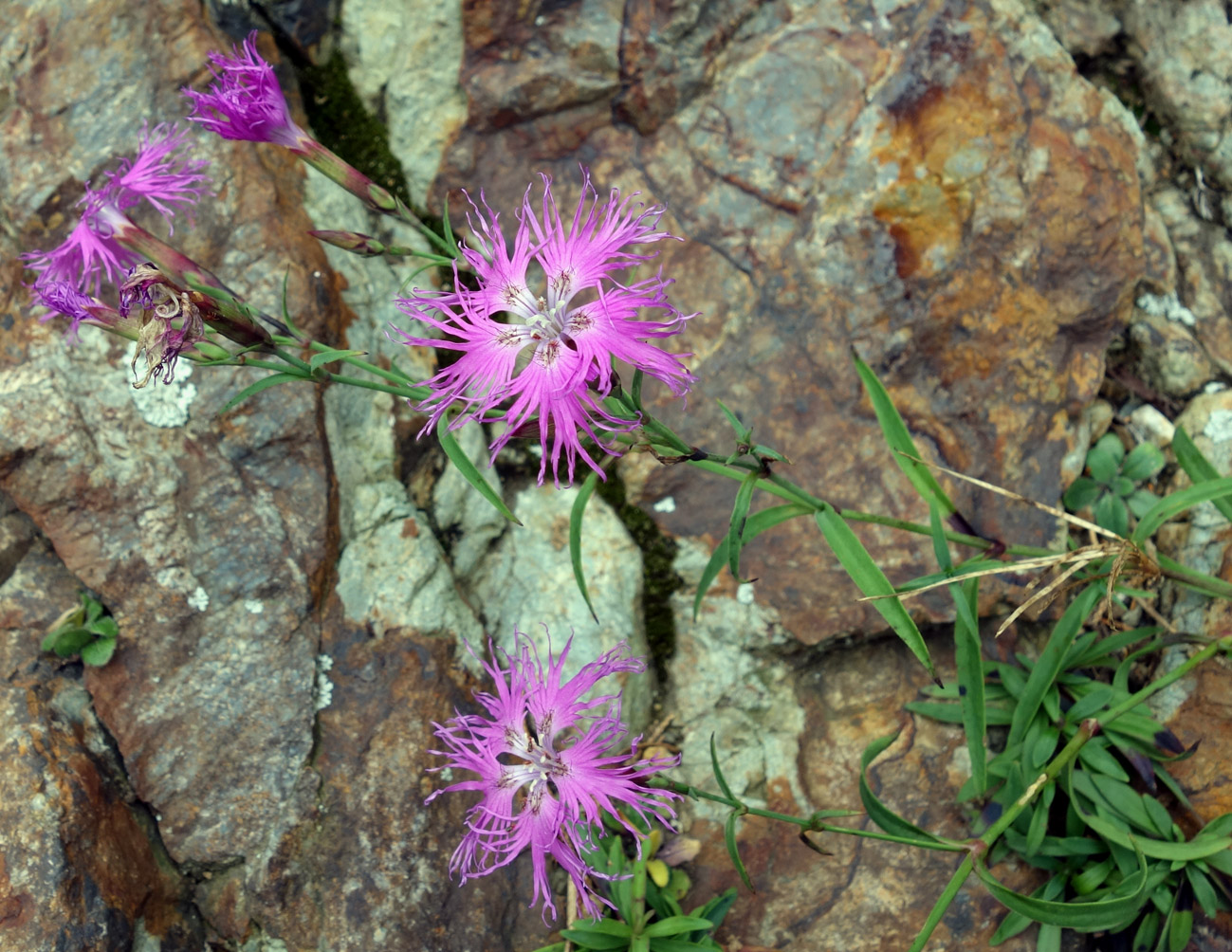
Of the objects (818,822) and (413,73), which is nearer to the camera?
(818,822)

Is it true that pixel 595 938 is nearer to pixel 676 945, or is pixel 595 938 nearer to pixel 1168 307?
pixel 676 945

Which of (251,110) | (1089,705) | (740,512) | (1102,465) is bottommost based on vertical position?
(1089,705)

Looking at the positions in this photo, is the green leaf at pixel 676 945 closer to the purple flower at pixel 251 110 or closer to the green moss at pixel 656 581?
the green moss at pixel 656 581

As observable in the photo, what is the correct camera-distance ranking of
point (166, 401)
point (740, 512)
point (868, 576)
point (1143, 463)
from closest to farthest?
point (740, 512), point (868, 576), point (166, 401), point (1143, 463)

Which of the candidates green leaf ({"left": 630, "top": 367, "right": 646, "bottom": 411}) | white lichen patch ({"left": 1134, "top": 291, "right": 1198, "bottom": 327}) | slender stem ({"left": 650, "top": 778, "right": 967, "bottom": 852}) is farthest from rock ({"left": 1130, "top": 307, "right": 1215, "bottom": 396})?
green leaf ({"left": 630, "top": 367, "right": 646, "bottom": 411})

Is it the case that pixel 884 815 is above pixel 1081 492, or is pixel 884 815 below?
below

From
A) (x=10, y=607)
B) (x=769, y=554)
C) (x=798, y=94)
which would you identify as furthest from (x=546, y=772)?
(x=798, y=94)

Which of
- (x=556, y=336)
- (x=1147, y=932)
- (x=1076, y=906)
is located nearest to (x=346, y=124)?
(x=556, y=336)
